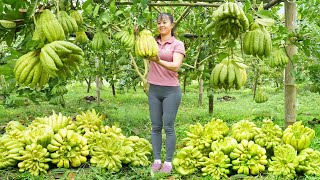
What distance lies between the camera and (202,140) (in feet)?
12.0

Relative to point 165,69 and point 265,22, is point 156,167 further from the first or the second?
point 265,22

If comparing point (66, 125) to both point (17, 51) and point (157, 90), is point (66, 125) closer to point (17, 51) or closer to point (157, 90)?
point (157, 90)

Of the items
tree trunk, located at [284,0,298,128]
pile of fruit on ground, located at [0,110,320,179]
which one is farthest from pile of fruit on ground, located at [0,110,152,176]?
tree trunk, located at [284,0,298,128]

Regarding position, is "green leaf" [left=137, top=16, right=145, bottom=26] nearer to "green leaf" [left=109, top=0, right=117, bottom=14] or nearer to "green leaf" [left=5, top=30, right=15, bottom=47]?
"green leaf" [left=109, top=0, right=117, bottom=14]

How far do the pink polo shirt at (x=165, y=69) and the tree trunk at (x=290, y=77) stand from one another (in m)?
0.86

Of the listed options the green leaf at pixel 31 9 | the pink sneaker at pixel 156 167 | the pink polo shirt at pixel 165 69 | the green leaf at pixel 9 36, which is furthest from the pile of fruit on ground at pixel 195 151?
the green leaf at pixel 31 9

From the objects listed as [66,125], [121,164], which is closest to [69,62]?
[121,164]

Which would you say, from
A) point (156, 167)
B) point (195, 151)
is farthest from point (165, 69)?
point (156, 167)

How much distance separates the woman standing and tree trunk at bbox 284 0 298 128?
866mm

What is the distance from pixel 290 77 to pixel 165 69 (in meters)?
1.08

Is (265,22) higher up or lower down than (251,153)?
higher up

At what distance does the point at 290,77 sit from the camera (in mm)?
3605

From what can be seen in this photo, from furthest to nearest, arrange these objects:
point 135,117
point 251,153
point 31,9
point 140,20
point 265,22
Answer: point 135,117 → point 251,153 → point 140,20 → point 265,22 → point 31,9

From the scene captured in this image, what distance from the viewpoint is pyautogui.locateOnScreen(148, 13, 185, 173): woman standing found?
10.9ft
